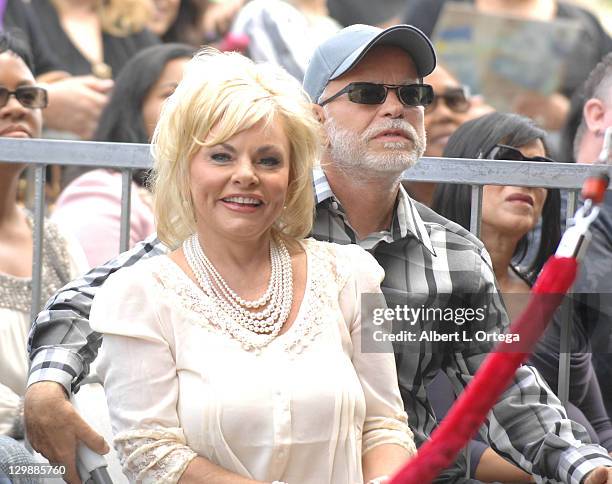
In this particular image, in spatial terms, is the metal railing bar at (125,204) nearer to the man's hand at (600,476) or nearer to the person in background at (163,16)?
the man's hand at (600,476)

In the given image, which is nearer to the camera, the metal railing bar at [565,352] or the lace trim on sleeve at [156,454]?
the lace trim on sleeve at [156,454]

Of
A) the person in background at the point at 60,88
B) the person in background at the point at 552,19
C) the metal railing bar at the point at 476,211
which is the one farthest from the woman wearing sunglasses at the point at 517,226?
the person in background at the point at 552,19

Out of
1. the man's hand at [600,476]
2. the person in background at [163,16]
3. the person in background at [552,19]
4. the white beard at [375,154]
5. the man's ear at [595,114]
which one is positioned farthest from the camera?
the person in background at [163,16]

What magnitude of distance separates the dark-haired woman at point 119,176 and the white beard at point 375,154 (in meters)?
1.32

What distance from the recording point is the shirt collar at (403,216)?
333 cm

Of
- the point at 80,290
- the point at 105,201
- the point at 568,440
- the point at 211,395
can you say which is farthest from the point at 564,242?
the point at 105,201

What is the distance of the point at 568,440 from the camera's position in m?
3.06

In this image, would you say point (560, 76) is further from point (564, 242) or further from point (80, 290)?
point (564, 242)

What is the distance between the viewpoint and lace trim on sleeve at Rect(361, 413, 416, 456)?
9.27 ft

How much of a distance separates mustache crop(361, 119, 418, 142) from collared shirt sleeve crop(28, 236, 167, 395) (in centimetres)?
62

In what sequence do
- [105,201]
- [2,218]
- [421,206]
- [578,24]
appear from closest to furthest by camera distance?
1. [421,206]
2. [2,218]
3. [105,201]
4. [578,24]

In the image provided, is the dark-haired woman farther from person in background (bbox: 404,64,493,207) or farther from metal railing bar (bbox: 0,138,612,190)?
person in background (bbox: 404,64,493,207)

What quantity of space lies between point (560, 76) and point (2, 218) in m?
3.26

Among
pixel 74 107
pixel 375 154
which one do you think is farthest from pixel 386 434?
pixel 74 107
